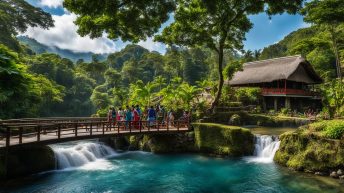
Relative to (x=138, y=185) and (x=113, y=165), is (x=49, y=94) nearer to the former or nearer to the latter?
(x=113, y=165)

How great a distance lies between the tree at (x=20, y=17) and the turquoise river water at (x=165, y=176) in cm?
2690

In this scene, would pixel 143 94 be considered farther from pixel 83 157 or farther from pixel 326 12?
pixel 326 12

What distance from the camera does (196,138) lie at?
22.7 meters

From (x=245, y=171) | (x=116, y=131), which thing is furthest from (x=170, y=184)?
(x=116, y=131)

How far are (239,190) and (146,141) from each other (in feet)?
37.1

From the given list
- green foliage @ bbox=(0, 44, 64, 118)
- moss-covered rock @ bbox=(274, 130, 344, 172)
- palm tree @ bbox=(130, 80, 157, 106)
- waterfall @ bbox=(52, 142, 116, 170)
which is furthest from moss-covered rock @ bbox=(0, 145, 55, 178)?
moss-covered rock @ bbox=(274, 130, 344, 172)

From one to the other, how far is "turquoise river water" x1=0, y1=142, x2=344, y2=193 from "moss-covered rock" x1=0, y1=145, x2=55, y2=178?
0.63m

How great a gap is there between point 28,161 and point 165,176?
831cm

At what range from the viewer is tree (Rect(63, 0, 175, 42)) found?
42.3 feet

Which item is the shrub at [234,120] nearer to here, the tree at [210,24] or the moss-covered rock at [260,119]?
the moss-covered rock at [260,119]

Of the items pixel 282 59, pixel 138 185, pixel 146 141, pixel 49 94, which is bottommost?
pixel 138 185

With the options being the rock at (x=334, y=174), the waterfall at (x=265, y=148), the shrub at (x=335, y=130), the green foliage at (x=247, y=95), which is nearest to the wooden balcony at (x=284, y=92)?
the green foliage at (x=247, y=95)

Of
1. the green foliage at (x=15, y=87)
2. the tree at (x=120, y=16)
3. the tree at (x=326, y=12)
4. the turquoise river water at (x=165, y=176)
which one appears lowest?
the turquoise river water at (x=165, y=176)

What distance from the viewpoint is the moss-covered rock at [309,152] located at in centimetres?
1611
